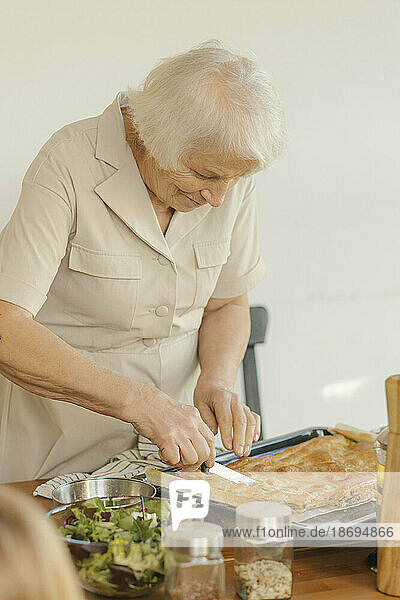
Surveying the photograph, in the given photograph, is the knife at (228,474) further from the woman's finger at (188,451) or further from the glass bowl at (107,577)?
the glass bowl at (107,577)

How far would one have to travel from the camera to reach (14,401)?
1825 millimetres

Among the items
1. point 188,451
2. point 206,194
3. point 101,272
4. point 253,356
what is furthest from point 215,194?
point 253,356

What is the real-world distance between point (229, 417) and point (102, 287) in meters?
0.39

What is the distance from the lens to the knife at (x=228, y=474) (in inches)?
53.9

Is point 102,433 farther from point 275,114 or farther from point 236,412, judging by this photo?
point 275,114

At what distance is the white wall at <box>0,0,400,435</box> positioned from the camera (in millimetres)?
2352

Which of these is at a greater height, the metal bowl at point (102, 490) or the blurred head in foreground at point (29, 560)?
the blurred head in foreground at point (29, 560)

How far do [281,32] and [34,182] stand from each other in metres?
1.40

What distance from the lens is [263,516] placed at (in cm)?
96

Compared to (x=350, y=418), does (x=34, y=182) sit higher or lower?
higher

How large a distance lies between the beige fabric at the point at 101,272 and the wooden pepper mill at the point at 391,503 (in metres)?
0.77

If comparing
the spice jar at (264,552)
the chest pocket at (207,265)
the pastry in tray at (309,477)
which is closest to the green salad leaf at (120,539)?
the spice jar at (264,552)

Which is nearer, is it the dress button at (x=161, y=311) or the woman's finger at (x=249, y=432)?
the woman's finger at (x=249, y=432)

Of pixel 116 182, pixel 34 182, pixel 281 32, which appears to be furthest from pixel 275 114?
pixel 281 32
